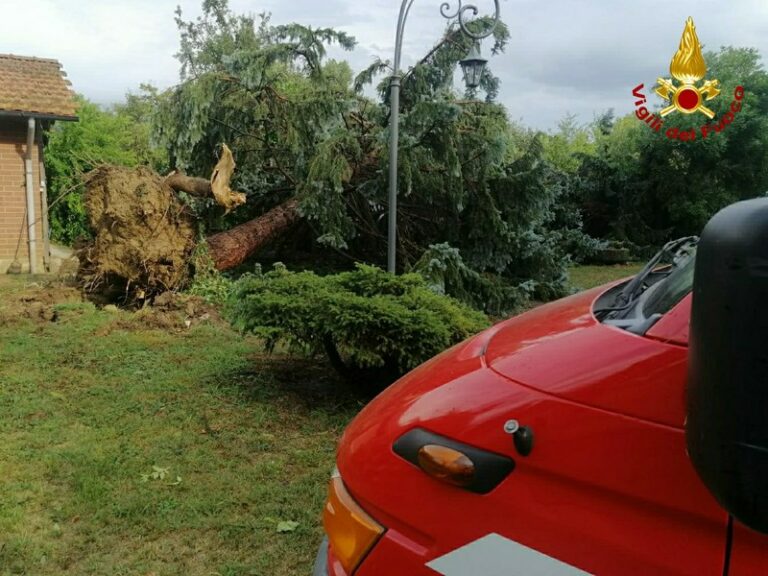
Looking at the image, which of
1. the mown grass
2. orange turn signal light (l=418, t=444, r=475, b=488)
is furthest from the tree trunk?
orange turn signal light (l=418, t=444, r=475, b=488)

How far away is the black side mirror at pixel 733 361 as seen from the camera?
83cm

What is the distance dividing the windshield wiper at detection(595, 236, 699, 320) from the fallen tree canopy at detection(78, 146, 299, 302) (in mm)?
6715

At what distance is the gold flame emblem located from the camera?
17703 millimetres

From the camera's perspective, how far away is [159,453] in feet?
12.9

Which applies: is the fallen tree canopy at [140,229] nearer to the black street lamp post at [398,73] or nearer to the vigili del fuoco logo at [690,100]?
the black street lamp post at [398,73]

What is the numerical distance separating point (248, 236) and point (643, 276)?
8.18m

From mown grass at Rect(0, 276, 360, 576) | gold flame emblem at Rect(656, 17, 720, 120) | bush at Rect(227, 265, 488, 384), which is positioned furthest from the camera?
gold flame emblem at Rect(656, 17, 720, 120)

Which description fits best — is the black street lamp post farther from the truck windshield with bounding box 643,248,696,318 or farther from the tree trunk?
the truck windshield with bounding box 643,248,696,318

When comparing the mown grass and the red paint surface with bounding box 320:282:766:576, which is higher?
the red paint surface with bounding box 320:282:766:576

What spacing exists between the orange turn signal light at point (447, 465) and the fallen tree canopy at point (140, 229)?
23.1 feet

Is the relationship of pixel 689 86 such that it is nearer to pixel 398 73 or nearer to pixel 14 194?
pixel 398 73

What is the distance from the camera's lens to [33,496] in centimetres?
337

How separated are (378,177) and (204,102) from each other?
8.37ft

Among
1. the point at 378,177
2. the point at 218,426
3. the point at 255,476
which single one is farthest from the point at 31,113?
the point at 255,476
